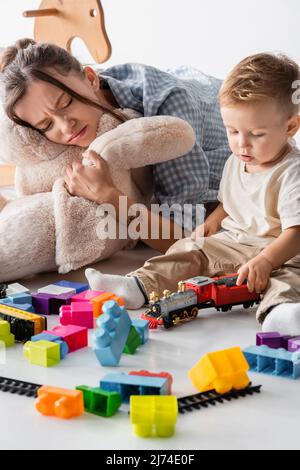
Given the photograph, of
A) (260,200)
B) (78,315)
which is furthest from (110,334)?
(260,200)

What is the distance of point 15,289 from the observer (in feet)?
4.01

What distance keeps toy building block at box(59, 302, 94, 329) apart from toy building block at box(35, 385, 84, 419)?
0.91 ft

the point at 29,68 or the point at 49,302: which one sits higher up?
the point at 29,68

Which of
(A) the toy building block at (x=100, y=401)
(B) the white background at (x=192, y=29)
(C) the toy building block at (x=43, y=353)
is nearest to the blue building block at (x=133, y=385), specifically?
(A) the toy building block at (x=100, y=401)

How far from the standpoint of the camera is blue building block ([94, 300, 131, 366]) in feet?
3.03

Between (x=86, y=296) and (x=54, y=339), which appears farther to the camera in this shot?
(x=86, y=296)

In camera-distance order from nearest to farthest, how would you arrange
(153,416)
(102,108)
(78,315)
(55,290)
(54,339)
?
(153,416) < (54,339) < (78,315) < (55,290) < (102,108)

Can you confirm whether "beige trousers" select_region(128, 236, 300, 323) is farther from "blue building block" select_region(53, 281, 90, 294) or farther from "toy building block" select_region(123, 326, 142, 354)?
"toy building block" select_region(123, 326, 142, 354)

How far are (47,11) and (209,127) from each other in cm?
98

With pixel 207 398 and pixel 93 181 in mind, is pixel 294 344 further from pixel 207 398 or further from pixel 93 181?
pixel 93 181

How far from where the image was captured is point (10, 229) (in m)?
1.31

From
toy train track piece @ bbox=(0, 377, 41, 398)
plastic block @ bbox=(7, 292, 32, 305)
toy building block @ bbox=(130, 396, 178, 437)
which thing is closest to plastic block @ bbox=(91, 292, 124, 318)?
plastic block @ bbox=(7, 292, 32, 305)

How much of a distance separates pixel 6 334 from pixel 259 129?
0.51 metres

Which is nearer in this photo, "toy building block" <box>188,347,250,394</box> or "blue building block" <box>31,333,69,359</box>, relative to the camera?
"toy building block" <box>188,347,250,394</box>
